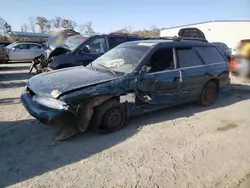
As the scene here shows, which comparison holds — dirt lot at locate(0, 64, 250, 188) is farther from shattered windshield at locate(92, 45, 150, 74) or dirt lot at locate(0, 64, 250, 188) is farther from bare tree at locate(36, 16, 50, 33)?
bare tree at locate(36, 16, 50, 33)

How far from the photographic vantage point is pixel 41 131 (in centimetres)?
468

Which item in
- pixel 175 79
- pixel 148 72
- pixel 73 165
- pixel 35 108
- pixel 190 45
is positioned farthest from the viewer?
pixel 190 45

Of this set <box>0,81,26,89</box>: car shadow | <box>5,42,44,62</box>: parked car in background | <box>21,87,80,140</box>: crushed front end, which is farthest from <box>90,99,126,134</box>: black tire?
<box>5,42,44,62</box>: parked car in background

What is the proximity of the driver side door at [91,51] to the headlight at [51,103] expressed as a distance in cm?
407

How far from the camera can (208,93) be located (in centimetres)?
674

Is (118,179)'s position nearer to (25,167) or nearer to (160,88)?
(25,167)

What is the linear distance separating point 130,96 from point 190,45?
2431 millimetres

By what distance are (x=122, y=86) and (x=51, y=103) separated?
128 cm

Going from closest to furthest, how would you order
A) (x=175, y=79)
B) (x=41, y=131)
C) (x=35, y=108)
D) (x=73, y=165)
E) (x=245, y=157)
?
(x=73, y=165) → (x=245, y=157) → (x=35, y=108) → (x=41, y=131) → (x=175, y=79)

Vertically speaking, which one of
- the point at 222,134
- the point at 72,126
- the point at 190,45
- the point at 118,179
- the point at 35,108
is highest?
Answer: the point at 190,45

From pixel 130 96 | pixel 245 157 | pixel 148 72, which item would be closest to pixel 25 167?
pixel 130 96

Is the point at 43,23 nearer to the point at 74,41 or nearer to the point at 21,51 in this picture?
the point at 21,51

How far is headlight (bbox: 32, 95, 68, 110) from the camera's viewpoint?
13.2ft

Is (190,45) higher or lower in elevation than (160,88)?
higher
